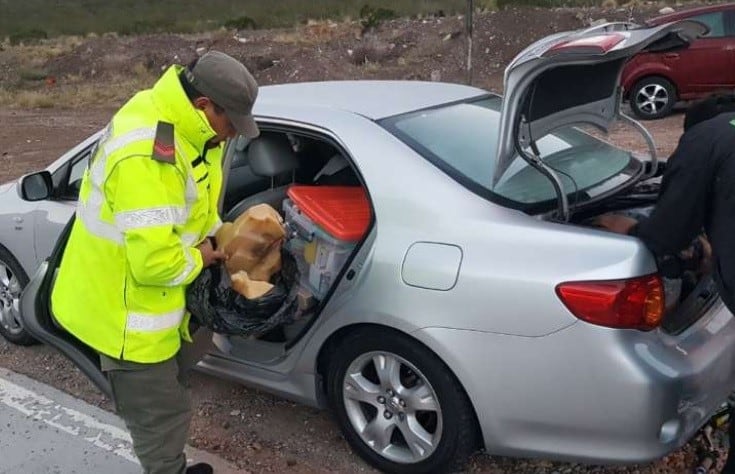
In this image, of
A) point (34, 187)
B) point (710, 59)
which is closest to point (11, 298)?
point (34, 187)

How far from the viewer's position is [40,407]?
3936 mm

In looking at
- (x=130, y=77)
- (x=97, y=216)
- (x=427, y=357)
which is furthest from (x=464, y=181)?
(x=130, y=77)

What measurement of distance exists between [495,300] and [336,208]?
915 mm

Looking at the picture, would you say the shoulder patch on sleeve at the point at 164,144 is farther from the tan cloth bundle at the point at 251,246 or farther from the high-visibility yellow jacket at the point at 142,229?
the tan cloth bundle at the point at 251,246

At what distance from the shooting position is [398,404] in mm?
3070

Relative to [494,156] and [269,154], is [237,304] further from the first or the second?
[494,156]

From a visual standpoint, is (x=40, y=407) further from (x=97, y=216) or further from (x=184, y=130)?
(x=184, y=130)

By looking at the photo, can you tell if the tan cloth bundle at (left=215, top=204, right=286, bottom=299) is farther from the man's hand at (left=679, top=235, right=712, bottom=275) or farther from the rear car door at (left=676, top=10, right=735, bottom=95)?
the rear car door at (left=676, top=10, right=735, bottom=95)

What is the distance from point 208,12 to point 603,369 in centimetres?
5424

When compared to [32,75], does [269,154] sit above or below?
above

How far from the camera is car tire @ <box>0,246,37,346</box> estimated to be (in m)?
4.54

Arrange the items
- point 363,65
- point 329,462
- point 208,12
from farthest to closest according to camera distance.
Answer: point 208,12 → point 363,65 → point 329,462

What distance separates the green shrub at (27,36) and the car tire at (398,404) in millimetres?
43171

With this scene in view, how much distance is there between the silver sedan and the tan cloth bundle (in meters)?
0.33
